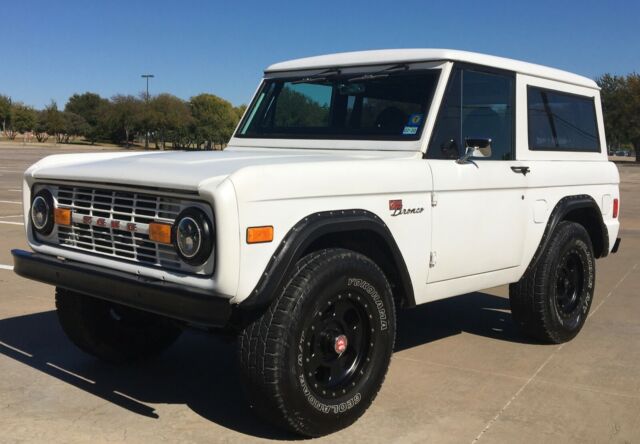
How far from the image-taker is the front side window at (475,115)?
436 centimetres

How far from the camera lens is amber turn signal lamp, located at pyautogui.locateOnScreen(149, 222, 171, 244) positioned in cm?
332

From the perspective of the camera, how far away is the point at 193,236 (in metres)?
3.21

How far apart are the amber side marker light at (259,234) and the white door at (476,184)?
4.11 ft

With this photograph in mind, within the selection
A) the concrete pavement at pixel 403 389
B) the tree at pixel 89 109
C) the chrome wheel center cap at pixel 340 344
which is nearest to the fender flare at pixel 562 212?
the concrete pavement at pixel 403 389

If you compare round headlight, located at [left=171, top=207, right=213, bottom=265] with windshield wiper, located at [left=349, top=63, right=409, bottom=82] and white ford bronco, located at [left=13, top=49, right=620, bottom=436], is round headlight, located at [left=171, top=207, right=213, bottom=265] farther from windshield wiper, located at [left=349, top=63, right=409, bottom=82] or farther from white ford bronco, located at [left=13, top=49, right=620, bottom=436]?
windshield wiper, located at [left=349, top=63, right=409, bottom=82]

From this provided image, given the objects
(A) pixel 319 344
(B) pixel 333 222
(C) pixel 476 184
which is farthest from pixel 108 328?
(C) pixel 476 184

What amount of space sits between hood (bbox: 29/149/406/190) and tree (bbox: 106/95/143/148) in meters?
68.6

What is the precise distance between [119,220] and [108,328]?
1.27m

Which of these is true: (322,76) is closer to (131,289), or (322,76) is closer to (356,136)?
(356,136)

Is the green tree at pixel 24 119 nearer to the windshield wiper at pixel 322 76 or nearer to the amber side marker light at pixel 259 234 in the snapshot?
the windshield wiper at pixel 322 76

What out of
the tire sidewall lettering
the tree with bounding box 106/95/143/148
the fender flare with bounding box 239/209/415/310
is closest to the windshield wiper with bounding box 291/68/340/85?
the fender flare with bounding box 239/209/415/310

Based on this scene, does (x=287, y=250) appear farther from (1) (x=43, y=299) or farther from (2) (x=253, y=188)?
(1) (x=43, y=299)

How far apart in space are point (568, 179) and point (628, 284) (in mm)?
3138

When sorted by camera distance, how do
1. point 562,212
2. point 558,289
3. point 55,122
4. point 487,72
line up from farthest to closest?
point 55,122 < point 558,289 < point 562,212 < point 487,72
